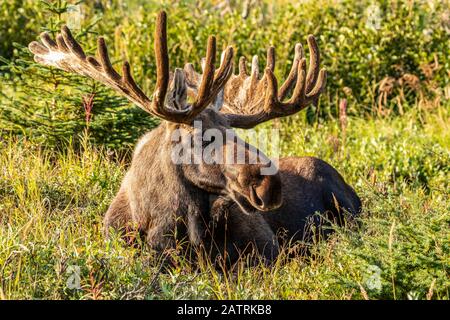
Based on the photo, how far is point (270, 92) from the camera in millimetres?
6676

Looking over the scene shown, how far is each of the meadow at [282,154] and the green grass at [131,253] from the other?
0.01m

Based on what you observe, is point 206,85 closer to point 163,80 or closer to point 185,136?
point 163,80

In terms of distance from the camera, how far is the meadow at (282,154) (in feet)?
18.2

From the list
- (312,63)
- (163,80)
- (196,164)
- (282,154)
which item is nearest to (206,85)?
(163,80)

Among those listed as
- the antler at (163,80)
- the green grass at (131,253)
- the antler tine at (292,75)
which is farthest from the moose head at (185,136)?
the green grass at (131,253)

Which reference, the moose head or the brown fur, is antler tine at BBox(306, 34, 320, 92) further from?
the brown fur

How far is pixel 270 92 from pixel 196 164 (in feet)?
2.63

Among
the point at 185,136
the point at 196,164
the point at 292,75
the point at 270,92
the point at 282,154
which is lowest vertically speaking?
the point at 282,154

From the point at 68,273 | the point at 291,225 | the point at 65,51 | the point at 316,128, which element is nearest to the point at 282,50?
the point at 316,128

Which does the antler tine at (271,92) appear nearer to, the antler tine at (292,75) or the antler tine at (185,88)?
the antler tine at (292,75)
